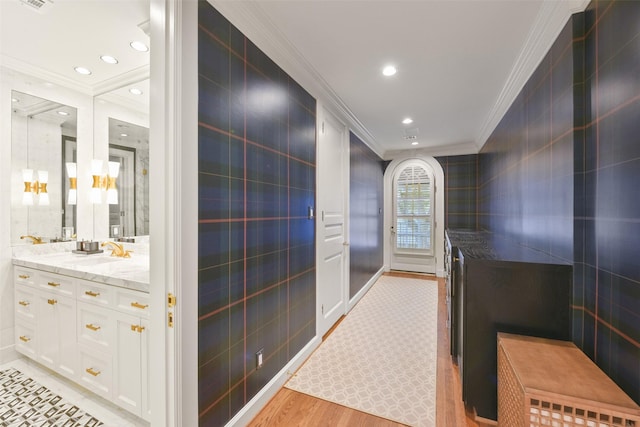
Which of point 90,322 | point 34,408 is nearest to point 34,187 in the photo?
point 90,322

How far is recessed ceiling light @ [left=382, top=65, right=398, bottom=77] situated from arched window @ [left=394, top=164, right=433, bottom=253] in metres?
3.40

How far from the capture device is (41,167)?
8.08ft

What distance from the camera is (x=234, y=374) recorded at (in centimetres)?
153

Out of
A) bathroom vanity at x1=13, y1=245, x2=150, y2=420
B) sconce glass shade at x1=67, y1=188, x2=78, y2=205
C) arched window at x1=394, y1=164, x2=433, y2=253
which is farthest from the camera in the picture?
arched window at x1=394, y1=164, x2=433, y2=253

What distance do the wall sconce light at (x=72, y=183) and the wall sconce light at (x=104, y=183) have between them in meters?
0.13

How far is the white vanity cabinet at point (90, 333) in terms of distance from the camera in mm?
1550

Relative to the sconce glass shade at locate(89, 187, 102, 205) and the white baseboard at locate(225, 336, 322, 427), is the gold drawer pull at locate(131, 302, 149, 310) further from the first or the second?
the sconce glass shade at locate(89, 187, 102, 205)

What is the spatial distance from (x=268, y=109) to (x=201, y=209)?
0.92 meters

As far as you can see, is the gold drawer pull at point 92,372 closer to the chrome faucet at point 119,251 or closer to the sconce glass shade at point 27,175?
the chrome faucet at point 119,251

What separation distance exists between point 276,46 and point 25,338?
10.2 ft

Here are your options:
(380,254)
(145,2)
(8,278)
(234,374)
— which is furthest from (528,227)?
(8,278)

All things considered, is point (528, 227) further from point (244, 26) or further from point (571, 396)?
point (244, 26)

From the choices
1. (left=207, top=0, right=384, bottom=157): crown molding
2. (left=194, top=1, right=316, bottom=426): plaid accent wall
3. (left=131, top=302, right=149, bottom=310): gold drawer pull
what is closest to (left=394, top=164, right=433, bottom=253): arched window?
(left=207, top=0, right=384, bottom=157): crown molding

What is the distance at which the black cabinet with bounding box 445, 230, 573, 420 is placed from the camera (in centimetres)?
145
